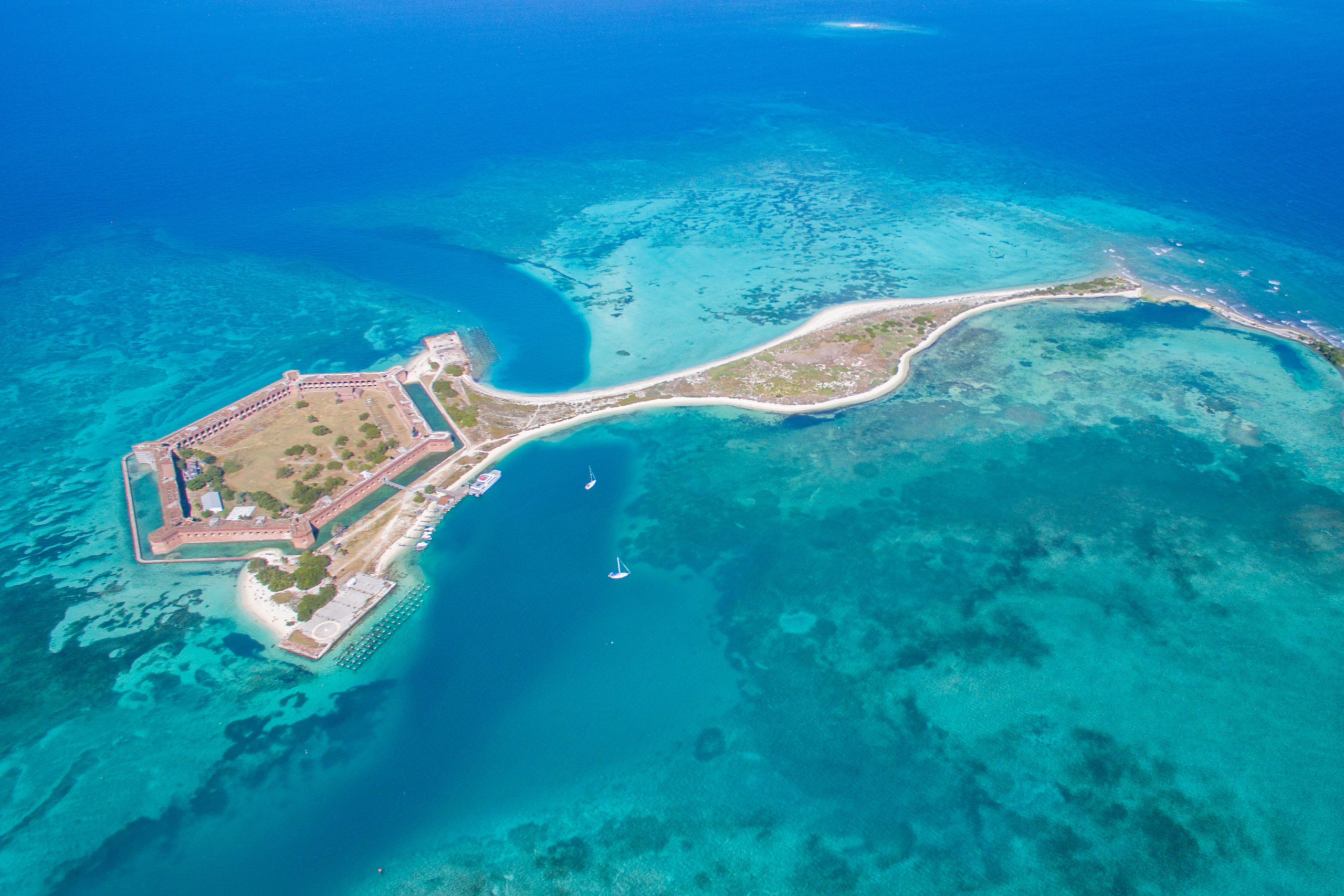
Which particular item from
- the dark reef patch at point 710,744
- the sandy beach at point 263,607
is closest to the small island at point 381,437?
the sandy beach at point 263,607

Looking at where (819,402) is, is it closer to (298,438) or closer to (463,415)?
(463,415)

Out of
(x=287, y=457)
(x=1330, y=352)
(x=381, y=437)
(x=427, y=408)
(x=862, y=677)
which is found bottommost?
(x=287, y=457)

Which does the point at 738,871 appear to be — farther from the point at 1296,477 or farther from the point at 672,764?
the point at 1296,477

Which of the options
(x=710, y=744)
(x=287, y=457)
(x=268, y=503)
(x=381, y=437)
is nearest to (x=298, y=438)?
(x=287, y=457)

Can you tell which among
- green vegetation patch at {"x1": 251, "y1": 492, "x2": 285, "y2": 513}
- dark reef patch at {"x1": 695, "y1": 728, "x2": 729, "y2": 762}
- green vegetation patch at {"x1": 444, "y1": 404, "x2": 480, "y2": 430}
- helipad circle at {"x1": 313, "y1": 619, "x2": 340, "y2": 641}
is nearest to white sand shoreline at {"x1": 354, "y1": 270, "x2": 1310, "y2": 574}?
green vegetation patch at {"x1": 444, "y1": 404, "x2": 480, "y2": 430}

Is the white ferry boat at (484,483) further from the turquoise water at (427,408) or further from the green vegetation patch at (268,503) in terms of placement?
the green vegetation patch at (268,503)

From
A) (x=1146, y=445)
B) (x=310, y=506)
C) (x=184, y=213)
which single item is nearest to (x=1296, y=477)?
(x=1146, y=445)
